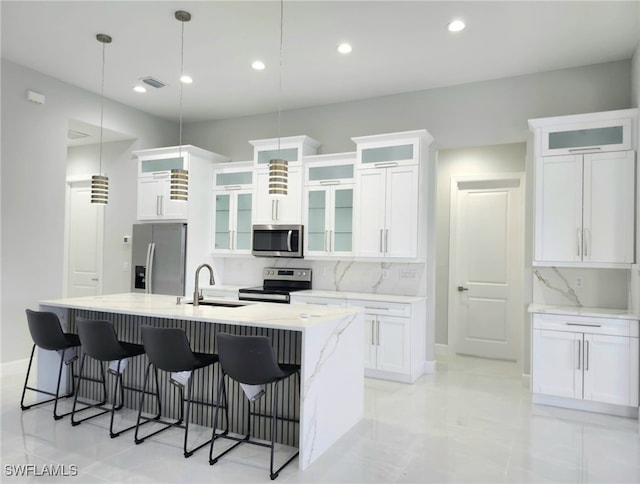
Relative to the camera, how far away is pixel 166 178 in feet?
19.2

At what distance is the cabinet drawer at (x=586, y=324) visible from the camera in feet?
11.9

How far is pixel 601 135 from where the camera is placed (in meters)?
3.95

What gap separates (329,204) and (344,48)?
1.78 m

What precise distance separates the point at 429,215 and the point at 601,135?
1818 mm

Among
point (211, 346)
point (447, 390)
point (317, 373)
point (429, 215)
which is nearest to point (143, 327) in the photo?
point (211, 346)

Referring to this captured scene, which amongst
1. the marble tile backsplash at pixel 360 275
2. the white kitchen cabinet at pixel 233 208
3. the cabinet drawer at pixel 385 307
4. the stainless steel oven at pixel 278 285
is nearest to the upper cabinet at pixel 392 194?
the marble tile backsplash at pixel 360 275

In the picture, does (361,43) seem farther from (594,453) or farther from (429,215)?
(594,453)

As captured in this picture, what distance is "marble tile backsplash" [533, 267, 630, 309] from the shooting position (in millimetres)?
4195

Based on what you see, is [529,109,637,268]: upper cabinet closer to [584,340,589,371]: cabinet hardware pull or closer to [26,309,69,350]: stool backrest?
[584,340,589,371]: cabinet hardware pull

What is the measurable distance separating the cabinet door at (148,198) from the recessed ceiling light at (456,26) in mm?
4075

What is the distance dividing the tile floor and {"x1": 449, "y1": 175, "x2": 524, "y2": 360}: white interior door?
76.0 inches

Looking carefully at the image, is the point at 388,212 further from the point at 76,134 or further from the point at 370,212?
the point at 76,134

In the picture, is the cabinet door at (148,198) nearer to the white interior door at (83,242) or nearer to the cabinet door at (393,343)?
the white interior door at (83,242)

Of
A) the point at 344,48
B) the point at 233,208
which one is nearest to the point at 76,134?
the point at 233,208
